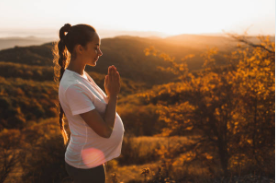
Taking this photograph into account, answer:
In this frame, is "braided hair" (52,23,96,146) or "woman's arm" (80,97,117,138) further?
"braided hair" (52,23,96,146)

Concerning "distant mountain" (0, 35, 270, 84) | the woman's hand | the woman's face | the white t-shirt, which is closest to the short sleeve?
the white t-shirt

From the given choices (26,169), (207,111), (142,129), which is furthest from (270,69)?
(142,129)

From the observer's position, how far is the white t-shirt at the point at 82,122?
48.8 inches

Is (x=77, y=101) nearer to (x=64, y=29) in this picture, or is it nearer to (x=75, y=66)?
(x=75, y=66)

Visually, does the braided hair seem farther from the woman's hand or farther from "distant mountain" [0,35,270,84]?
"distant mountain" [0,35,270,84]

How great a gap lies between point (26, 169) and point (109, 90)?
4.25 metres

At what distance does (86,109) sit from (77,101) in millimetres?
70

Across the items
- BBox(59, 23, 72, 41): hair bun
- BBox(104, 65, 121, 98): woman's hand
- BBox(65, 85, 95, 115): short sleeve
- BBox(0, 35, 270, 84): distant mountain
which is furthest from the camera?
BBox(0, 35, 270, 84): distant mountain

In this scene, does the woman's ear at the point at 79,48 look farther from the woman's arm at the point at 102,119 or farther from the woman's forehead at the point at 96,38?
the woman's arm at the point at 102,119

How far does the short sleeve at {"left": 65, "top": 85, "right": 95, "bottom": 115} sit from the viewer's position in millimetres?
1227

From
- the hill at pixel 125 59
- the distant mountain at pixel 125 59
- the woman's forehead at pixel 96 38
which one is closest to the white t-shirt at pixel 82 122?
the woman's forehead at pixel 96 38

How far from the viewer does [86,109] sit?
48.2 inches

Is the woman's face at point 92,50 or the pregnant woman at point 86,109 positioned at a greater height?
the woman's face at point 92,50

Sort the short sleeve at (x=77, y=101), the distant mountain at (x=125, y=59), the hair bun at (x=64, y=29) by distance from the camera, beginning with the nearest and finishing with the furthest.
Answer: the short sleeve at (x=77, y=101), the hair bun at (x=64, y=29), the distant mountain at (x=125, y=59)
